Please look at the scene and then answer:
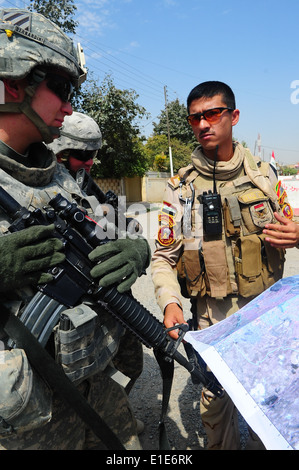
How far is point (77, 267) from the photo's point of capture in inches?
54.6

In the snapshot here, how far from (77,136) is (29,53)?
1.41m

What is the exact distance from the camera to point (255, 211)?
1.86 metres

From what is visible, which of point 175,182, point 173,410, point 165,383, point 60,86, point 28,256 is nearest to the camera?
point 28,256

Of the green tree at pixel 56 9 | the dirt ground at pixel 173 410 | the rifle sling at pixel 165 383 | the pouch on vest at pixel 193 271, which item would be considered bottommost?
the dirt ground at pixel 173 410

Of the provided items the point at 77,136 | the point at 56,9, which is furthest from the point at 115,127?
the point at 77,136

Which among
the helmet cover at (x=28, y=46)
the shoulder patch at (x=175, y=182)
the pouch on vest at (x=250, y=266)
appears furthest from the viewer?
the shoulder patch at (x=175, y=182)

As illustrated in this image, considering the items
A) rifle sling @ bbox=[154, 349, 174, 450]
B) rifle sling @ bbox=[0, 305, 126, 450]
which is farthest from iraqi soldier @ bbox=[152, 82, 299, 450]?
rifle sling @ bbox=[0, 305, 126, 450]

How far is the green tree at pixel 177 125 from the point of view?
35.8 meters

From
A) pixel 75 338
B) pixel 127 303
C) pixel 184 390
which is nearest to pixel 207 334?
pixel 127 303

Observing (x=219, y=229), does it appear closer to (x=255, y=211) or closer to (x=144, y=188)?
(x=255, y=211)

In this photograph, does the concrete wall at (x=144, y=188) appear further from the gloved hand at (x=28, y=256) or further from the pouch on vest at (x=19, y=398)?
the pouch on vest at (x=19, y=398)

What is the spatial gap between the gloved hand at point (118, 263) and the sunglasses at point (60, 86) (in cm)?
72

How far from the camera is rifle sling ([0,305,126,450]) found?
1.19 metres

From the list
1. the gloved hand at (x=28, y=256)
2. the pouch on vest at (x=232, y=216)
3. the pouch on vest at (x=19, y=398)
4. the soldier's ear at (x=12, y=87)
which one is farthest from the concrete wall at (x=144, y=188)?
the pouch on vest at (x=19, y=398)
